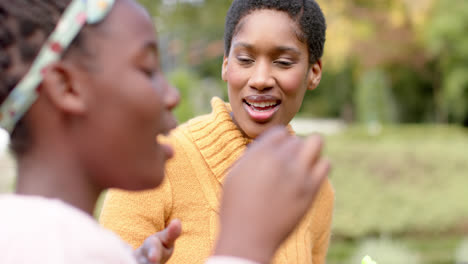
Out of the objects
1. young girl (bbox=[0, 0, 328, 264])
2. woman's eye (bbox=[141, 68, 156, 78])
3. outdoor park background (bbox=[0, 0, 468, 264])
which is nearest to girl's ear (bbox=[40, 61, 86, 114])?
young girl (bbox=[0, 0, 328, 264])

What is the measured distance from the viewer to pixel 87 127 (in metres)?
1.12

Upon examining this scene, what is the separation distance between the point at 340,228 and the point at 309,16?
22.4ft

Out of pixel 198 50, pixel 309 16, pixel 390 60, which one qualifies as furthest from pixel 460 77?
pixel 309 16

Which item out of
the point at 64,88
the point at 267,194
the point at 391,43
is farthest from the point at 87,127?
the point at 391,43

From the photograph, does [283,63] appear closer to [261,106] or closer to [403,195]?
[261,106]

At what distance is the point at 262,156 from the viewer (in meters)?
1.07

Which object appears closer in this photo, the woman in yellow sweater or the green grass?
the woman in yellow sweater

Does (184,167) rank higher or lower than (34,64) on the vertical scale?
lower

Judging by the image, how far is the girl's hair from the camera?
110 cm

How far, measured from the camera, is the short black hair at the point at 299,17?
221 cm

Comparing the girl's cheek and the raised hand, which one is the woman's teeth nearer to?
the girl's cheek

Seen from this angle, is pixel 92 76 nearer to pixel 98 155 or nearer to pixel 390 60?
pixel 98 155

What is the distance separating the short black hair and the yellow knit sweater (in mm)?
362

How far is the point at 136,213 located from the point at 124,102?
0.95m
